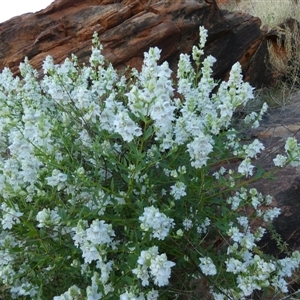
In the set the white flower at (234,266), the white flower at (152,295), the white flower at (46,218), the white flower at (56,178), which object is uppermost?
the white flower at (56,178)

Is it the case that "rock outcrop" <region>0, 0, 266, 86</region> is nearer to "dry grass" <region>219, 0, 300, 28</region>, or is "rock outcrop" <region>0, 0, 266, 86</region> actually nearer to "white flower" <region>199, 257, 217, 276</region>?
"dry grass" <region>219, 0, 300, 28</region>

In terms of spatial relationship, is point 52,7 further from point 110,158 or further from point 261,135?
point 110,158

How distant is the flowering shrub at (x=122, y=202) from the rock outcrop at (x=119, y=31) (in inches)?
132

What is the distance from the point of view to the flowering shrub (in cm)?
204

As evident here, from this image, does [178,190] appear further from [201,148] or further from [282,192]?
[282,192]

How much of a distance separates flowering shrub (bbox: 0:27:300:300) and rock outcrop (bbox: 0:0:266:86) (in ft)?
11.0

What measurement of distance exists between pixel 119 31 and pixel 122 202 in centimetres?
411

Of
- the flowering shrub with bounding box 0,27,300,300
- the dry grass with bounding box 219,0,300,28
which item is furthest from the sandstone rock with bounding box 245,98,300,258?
the dry grass with bounding box 219,0,300,28

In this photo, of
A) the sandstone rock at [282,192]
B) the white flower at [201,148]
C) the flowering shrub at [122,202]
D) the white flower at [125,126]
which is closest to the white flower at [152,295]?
the flowering shrub at [122,202]

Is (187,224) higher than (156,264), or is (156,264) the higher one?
(156,264)

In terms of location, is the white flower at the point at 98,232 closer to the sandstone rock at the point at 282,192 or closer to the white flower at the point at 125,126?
the white flower at the point at 125,126

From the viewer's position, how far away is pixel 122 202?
2.21 m

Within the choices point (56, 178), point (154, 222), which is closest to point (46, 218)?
point (56, 178)

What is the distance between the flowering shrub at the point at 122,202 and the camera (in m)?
2.04
